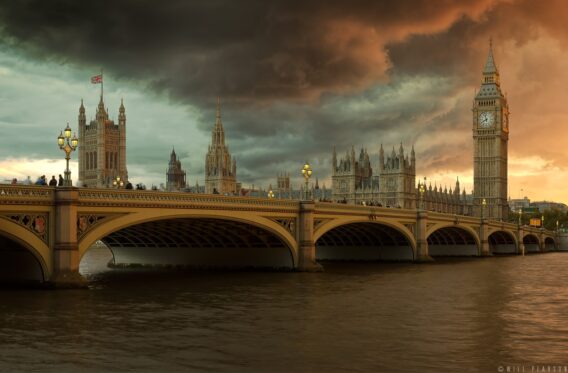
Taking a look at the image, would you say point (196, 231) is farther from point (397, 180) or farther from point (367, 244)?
point (397, 180)

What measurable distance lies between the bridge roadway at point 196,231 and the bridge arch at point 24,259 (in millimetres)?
51

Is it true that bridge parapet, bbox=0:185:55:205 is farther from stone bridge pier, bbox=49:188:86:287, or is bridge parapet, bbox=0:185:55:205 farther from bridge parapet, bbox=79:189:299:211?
bridge parapet, bbox=79:189:299:211

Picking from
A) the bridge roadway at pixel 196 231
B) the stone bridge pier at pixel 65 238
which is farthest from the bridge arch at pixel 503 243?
the stone bridge pier at pixel 65 238

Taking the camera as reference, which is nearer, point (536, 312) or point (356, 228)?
point (536, 312)

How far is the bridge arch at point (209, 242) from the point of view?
48.3 meters

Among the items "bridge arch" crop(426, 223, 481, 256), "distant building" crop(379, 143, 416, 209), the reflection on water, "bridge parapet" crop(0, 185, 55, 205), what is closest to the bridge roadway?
"bridge parapet" crop(0, 185, 55, 205)

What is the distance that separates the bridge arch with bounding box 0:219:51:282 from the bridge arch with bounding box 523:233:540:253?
108 m

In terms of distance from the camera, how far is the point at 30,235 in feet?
112

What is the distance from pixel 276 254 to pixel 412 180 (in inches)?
4831

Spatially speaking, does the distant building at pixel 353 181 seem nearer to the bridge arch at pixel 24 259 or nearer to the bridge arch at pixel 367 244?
the bridge arch at pixel 367 244

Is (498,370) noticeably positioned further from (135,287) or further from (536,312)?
(135,287)

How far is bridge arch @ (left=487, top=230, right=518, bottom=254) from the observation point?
11470 cm

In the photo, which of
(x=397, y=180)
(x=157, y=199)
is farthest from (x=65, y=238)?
(x=397, y=180)

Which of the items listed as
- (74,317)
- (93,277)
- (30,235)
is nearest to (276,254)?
(93,277)
